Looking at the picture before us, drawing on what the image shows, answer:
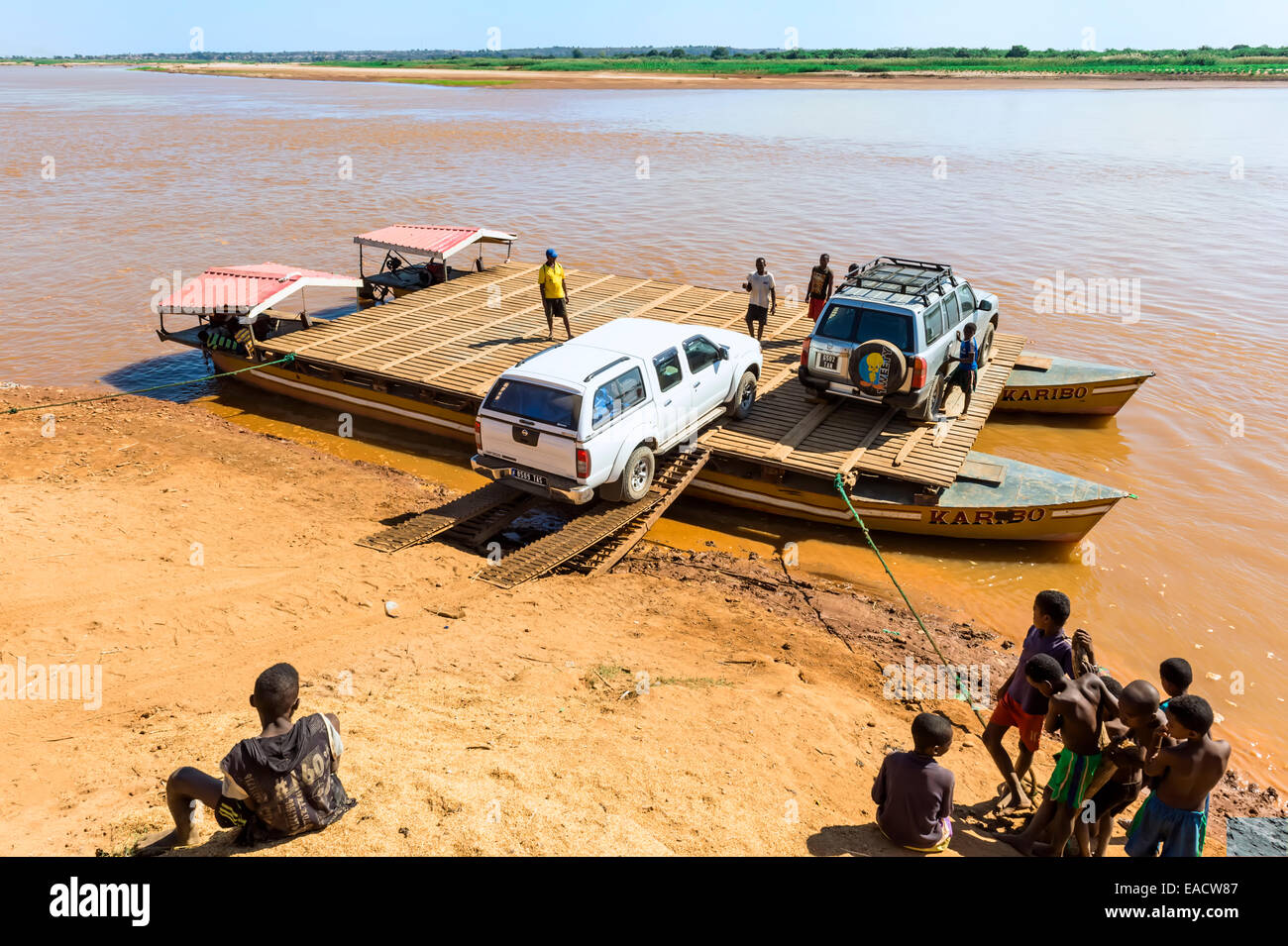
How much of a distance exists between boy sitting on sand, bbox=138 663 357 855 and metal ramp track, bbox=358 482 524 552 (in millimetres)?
5281

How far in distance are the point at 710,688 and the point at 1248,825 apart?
15.2 ft

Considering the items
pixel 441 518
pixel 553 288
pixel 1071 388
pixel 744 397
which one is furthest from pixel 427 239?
pixel 1071 388

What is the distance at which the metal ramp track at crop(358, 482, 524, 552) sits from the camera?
10227 millimetres

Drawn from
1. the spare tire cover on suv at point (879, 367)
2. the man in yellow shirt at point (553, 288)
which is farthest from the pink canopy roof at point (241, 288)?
the spare tire cover on suv at point (879, 367)

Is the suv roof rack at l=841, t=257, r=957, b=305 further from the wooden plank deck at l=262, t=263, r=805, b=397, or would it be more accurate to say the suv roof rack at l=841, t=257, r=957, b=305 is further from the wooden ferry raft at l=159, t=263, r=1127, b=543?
the wooden plank deck at l=262, t=263, r=805, b=397

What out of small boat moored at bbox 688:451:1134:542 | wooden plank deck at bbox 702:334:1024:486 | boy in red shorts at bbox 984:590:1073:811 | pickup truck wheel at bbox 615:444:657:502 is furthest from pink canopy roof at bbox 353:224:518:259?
boy in red shorts at bbox 984:590:1073:811

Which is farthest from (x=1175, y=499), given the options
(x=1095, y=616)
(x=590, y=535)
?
(x=590, y=535)

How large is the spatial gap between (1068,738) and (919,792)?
114 centimetres

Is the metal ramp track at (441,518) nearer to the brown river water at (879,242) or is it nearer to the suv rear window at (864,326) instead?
the brown river water at (879,242)

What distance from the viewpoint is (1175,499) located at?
13438 mm

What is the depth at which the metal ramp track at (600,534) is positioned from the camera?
31.7ft

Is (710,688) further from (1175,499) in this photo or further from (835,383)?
(1175,499)
